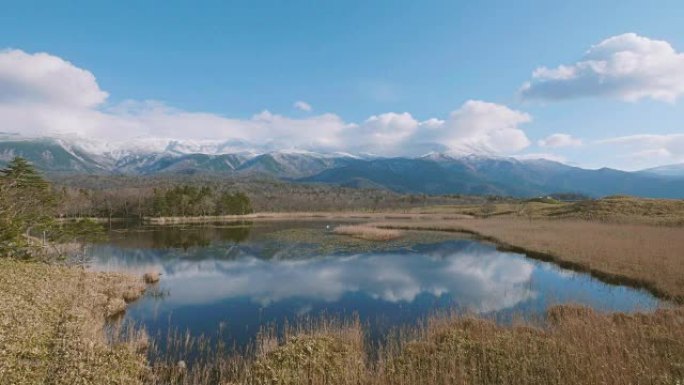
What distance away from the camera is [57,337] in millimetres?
14875

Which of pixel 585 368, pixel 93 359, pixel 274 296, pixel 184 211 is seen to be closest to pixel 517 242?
pixel 274 296

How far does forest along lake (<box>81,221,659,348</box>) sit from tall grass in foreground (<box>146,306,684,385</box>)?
12.9 ft

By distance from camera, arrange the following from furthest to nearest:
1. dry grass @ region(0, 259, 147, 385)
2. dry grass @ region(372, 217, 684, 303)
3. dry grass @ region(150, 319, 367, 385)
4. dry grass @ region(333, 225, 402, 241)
→ dry grass @ region(333, 225, 402, 241)
dry grass @ region(372, 217, 684, 303)
dry grass @ region(150, 319, 367, 385)
dry grass @ region(0, 259, 147, 385)

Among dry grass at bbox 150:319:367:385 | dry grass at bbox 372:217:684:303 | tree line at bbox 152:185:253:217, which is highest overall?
dry grass at bbox 372:217:684:303

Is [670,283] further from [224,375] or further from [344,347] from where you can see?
[224,375]

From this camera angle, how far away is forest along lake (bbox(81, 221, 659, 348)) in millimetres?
24547

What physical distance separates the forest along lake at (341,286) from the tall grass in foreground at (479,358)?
394 cm

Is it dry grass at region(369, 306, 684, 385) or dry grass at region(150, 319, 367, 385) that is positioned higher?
dry grass at region(369, 306, 684, 385)

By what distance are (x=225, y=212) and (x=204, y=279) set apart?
119m

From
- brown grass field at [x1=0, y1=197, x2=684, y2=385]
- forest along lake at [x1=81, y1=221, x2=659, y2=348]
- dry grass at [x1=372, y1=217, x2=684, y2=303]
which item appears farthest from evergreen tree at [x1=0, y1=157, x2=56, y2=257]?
dry grass at [x1=372, y1=217, x2=684, y2=303]

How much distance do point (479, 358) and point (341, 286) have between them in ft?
68.6

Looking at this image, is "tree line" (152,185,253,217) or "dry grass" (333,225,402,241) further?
"tree line" (152,185,253,217)

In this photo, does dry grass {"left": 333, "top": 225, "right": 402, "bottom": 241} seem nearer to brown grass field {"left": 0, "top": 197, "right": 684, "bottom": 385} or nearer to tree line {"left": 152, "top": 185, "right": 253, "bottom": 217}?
brown grass field {"left": 0, "top": 197, "right": 684, "bottom": 385}

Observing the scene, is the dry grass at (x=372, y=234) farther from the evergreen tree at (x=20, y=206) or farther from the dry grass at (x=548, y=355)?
the dry grass at (x=548, y=355)
